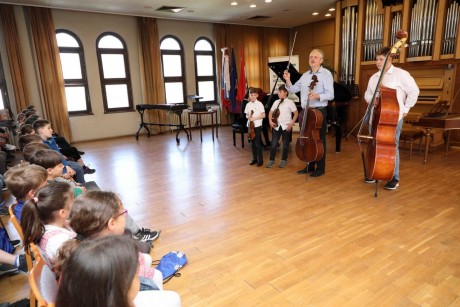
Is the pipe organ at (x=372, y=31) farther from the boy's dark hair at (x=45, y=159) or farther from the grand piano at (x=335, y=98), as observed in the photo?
the boy's dark hair at (x=45, y=159)

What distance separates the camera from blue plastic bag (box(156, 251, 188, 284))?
218cm

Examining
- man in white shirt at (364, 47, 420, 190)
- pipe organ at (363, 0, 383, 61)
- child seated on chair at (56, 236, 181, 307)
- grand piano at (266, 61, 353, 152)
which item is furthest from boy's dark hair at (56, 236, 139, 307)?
pipe organ at (363, 0, 383, 61)

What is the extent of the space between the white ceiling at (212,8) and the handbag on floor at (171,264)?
5.77 meters

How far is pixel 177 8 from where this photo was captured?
23.6ft

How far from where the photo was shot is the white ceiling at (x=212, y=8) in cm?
654

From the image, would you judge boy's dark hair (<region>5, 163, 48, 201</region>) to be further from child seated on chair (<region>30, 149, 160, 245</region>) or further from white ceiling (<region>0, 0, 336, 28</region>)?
white ceiling (<region>0, 0, 336, 28</region>)

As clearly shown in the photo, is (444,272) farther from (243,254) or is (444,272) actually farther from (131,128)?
(131,128)

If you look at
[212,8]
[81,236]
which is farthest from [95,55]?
[81,236]

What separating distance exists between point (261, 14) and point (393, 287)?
25.6 ft

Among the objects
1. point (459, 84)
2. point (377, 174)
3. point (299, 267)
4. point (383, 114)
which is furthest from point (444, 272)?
point (459, 84)

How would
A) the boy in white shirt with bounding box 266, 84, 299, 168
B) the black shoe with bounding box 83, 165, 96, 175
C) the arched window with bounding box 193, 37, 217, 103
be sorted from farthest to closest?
the arched window with bounding box 193, 37, 217, 103 < the black shoe with bounding box 83, 165, 96, 175 < the boy in white shirt with bounding box 266, 84, 299, 168

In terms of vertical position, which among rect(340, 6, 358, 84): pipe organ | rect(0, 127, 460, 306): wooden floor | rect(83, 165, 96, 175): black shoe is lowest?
rect(0, 127, 460, 306): wooden floor

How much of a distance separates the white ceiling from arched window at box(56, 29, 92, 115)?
742 millimetres

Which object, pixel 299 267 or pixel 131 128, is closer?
pixel 299 267
